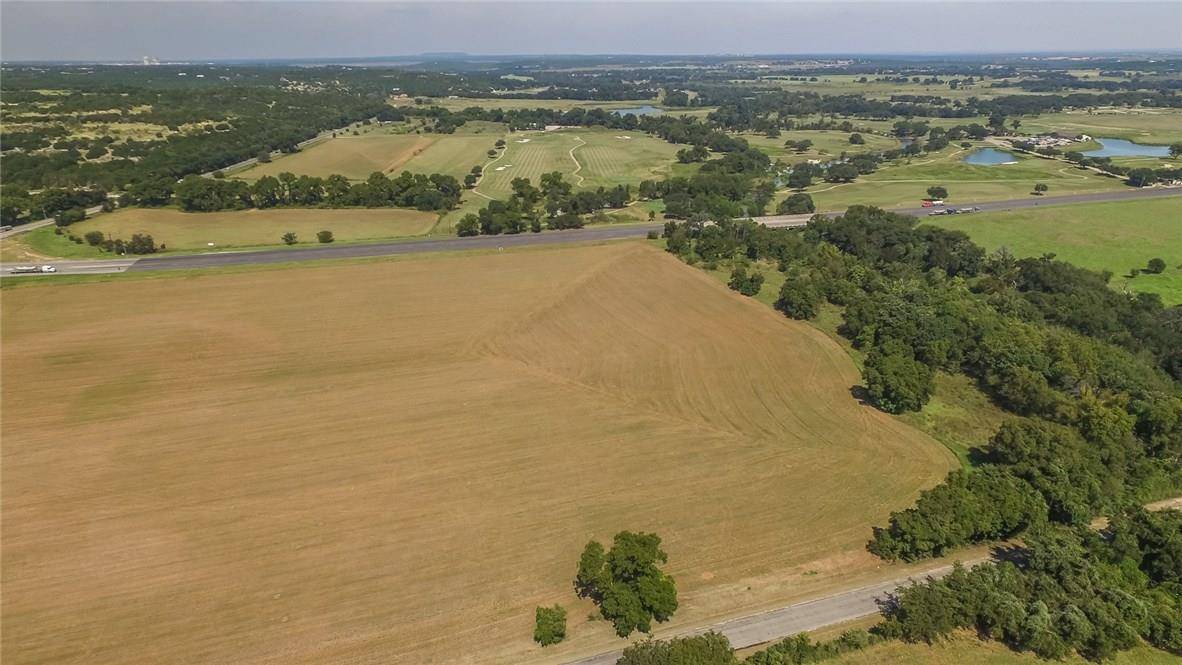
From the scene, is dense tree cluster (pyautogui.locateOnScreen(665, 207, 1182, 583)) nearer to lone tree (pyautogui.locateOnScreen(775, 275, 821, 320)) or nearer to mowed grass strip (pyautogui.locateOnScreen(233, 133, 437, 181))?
lone tree (pyautogui.locateOnScreen(775, 275, 821, 320))

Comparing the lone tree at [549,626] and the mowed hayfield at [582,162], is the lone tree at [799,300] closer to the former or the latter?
the lone tree at [549,626]

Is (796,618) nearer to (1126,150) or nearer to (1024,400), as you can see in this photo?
(1024,400)

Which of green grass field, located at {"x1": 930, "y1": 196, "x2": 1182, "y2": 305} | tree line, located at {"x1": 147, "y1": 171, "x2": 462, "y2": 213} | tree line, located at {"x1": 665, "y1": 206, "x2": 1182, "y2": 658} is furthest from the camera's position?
tree line, located at {"x1": 147, "y1": 171, "x2": 462, "y2": 213}

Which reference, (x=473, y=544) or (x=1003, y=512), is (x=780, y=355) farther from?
(x=473, y=544)

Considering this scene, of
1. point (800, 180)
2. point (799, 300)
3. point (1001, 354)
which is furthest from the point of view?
point (800, 180)

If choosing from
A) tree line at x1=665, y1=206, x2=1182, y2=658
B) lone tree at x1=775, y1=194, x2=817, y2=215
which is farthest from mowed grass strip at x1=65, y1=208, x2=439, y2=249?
lone tree at x1=775, y1=194, x2=817, y2=215

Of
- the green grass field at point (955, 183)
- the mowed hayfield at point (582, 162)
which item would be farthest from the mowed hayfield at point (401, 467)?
the green grass field at point (955, 183)

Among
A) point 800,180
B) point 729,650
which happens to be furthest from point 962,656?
point 800,180
